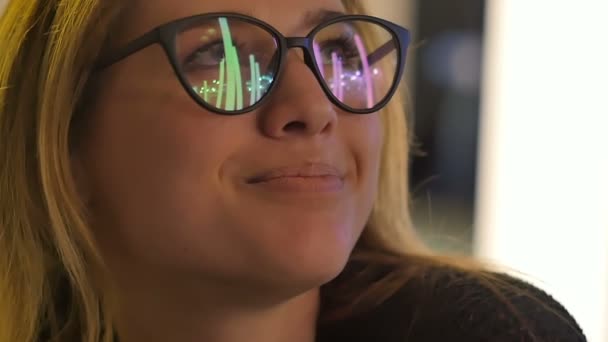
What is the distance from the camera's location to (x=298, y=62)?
83 centimetres

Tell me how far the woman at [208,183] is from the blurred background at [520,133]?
0.81m

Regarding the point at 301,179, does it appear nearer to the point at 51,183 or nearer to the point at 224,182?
the point at 224,182

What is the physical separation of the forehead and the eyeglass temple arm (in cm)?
2

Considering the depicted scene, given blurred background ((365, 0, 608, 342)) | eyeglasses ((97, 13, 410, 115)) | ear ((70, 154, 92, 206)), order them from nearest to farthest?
eyeglasses ((97, 13, 410, 115)), ear ((70, 154, 92, 206)), blurred background ((365, 0, 608, 342))

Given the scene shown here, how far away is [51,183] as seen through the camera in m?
0.89

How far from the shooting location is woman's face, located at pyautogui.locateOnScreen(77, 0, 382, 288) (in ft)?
2.64

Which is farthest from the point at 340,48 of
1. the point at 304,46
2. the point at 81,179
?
the point at 81,179

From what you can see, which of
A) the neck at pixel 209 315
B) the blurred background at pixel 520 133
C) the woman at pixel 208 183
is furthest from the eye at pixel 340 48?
the blurred background at pixel 520 133

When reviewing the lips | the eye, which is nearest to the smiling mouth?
the lips

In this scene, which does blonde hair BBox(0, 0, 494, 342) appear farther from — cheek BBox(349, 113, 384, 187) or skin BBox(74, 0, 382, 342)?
cheek BBox(349, 113, 384, 187)

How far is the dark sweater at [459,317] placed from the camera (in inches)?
36.3

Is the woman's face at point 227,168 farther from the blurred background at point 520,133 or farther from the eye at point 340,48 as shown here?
the blurred background at point 520,133

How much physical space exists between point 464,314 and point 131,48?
48cm

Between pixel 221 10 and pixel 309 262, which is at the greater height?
pixel 221 10
